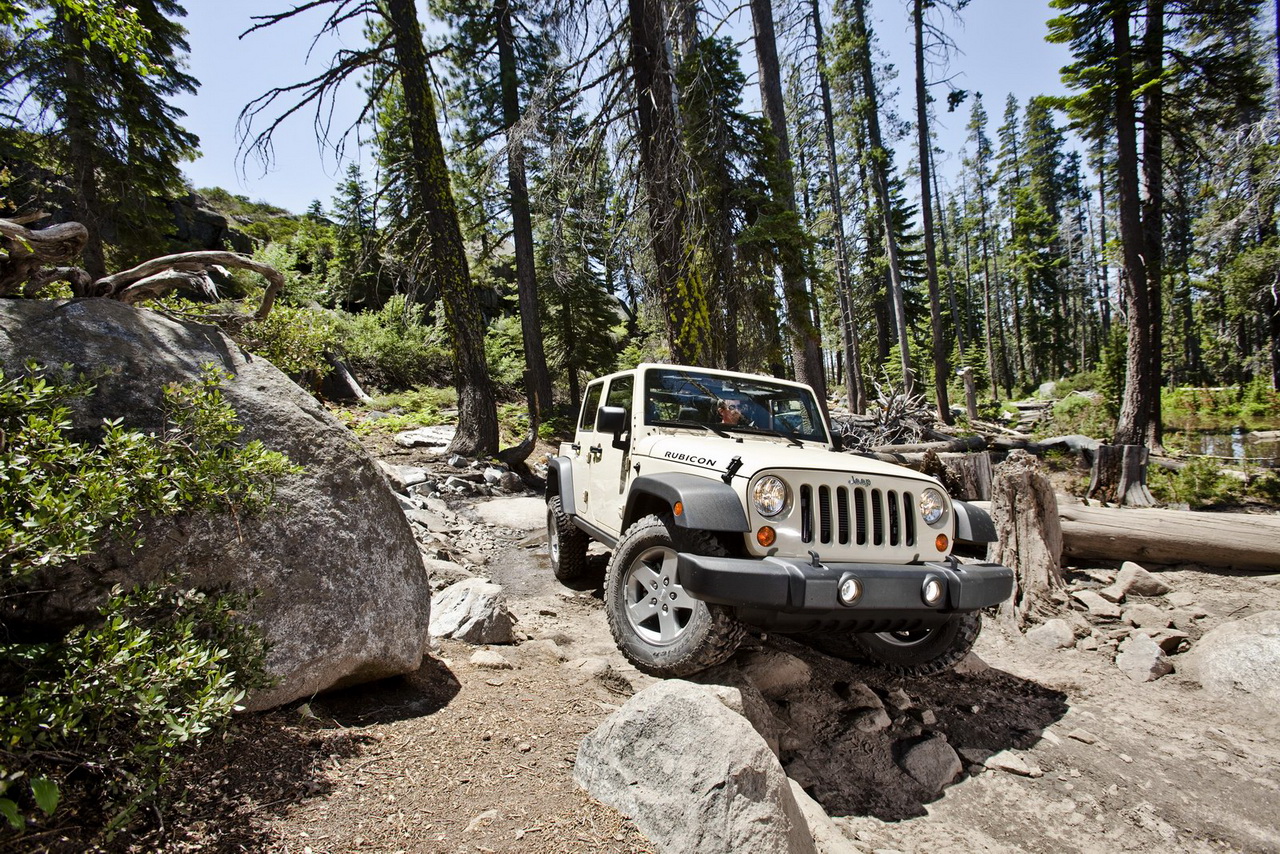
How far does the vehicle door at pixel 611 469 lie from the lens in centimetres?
504

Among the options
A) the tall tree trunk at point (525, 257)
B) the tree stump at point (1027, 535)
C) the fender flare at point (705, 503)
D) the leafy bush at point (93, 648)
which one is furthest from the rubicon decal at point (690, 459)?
the tall tree trunk at point (525, 257)

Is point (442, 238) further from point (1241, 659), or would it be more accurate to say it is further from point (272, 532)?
point (1241, 659)

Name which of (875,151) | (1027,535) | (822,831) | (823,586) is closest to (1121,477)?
(1027,535)

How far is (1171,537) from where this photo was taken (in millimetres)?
6160

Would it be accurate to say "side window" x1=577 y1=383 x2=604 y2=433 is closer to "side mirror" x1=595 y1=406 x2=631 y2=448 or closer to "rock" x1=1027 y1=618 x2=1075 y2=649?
"side mirror" x1=595 y1=406 x2=631 y2=448

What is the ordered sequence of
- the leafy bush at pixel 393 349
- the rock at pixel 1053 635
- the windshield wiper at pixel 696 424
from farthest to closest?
the leafy bush at pixel 393 349, the rock at pixel 1053 635, the windshield wiper at pixel 696 424

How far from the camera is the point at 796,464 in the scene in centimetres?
362

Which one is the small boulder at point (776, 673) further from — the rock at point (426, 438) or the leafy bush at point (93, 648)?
the rock at point (426, 438)

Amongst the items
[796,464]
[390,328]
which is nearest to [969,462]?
[796,464]

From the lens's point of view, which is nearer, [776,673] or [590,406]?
[776,673]

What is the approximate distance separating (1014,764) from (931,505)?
4.92ft

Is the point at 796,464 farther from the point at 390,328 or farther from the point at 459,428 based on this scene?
the point at 390,328

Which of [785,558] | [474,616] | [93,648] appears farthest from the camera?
[474,616]

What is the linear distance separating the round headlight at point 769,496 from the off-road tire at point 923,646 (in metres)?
1.06
